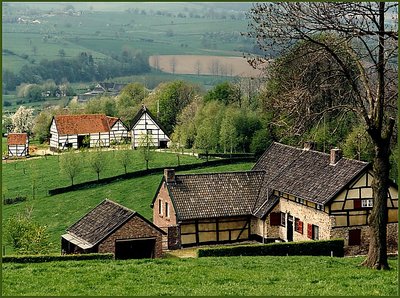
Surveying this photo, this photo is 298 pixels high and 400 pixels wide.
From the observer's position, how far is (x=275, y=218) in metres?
43.5

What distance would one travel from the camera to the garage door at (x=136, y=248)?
36906mm

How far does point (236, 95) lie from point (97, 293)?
68.7 meters

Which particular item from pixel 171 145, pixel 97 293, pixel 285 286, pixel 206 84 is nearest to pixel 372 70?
pixel 285 286

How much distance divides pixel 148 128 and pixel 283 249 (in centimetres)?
5325

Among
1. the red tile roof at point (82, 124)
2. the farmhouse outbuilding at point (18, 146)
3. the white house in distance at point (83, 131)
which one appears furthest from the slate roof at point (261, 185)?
the red tile roof at point (82, 124)

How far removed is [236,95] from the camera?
3438 inches

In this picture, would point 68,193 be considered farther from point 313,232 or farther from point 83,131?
point 83,131

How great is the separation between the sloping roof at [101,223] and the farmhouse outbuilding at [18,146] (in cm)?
5068

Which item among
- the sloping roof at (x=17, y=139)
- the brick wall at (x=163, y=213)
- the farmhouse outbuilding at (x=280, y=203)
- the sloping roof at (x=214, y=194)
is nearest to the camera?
the farmhouse outbuilding at (x=280, y=203)

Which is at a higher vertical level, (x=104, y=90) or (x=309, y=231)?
(x=104, y=90)

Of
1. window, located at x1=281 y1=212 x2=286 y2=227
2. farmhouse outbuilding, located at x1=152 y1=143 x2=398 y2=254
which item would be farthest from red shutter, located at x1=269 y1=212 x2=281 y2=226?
window, located at x1=281 y1=212 x2=286 y2=227

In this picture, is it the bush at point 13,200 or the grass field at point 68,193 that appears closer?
the grass field at point 68,193

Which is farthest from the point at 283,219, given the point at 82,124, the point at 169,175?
the point at 82,124

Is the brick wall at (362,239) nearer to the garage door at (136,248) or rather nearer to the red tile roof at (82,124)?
the garage door at (136,248)
